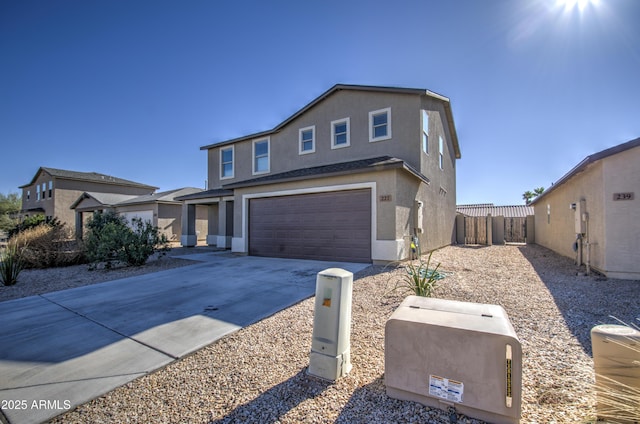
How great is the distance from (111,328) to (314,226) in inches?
281

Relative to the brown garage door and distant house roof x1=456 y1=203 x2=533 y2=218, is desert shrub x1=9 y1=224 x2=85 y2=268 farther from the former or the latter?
distant house roof x1=456 y1=203 x2=533 y2=218

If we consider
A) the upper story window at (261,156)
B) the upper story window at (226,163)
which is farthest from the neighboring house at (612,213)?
the upper story window at (226,163)

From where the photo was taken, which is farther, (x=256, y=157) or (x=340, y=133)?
(x=256, y=157)

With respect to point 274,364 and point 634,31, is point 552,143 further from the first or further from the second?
point 274,364

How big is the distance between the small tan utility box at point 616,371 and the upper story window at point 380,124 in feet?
33.7

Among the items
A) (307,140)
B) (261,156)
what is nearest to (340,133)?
(307,140)

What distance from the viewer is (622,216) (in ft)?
22.2

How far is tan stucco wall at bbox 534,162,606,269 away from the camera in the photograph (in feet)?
24.2

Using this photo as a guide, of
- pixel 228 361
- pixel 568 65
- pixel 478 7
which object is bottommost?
pixel 228 361

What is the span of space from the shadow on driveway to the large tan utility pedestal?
2018 millimetres

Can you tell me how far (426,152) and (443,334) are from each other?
11.0m

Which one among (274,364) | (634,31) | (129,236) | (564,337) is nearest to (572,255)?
(634,31)

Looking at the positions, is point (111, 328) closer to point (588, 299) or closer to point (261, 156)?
point (588, 299)

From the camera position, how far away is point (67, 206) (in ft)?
91.3
